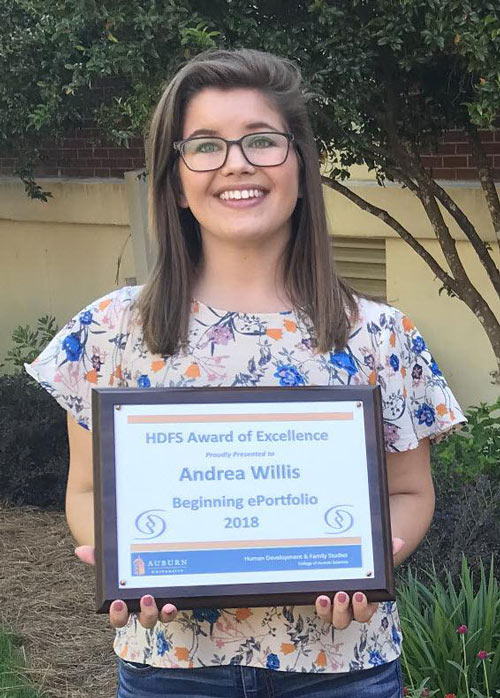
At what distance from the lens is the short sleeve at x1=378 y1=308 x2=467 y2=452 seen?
76.5 inches

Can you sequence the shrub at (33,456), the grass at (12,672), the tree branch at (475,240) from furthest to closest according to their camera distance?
the shrub at (33,456)
the tree branch at (475,240)
the grass at (12,672)

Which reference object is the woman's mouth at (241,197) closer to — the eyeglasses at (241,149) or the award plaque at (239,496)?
the eyeglasses at (241,149)

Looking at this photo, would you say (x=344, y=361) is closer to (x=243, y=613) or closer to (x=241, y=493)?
(x=241, y=493)

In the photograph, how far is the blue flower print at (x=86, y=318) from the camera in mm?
1957

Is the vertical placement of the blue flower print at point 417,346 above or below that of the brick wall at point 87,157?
below

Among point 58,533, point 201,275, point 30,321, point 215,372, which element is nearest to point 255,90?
point 201,275

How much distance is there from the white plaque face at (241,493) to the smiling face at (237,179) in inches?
13.8

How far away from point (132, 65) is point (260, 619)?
301 centimetres

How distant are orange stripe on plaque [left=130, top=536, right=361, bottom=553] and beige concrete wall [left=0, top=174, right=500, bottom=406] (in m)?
4.78

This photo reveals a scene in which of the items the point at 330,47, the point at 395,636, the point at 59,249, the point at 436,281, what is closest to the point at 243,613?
the point at 395,636

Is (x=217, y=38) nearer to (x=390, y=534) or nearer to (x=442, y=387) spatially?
(x=442, y=387)

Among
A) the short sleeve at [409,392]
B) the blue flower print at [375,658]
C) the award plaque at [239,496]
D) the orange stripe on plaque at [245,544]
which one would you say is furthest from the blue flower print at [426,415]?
the blue flower print at [375,658]

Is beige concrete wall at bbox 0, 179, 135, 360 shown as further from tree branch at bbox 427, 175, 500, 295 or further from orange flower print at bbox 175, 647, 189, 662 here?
orange flower print at bbox 175, 647, 189, 662

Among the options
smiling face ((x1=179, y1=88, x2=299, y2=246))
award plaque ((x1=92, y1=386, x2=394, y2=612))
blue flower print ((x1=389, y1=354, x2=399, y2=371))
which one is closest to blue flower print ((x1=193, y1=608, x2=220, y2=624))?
award plaque ((x1=92, y1=386, x2=394, y2=612))
